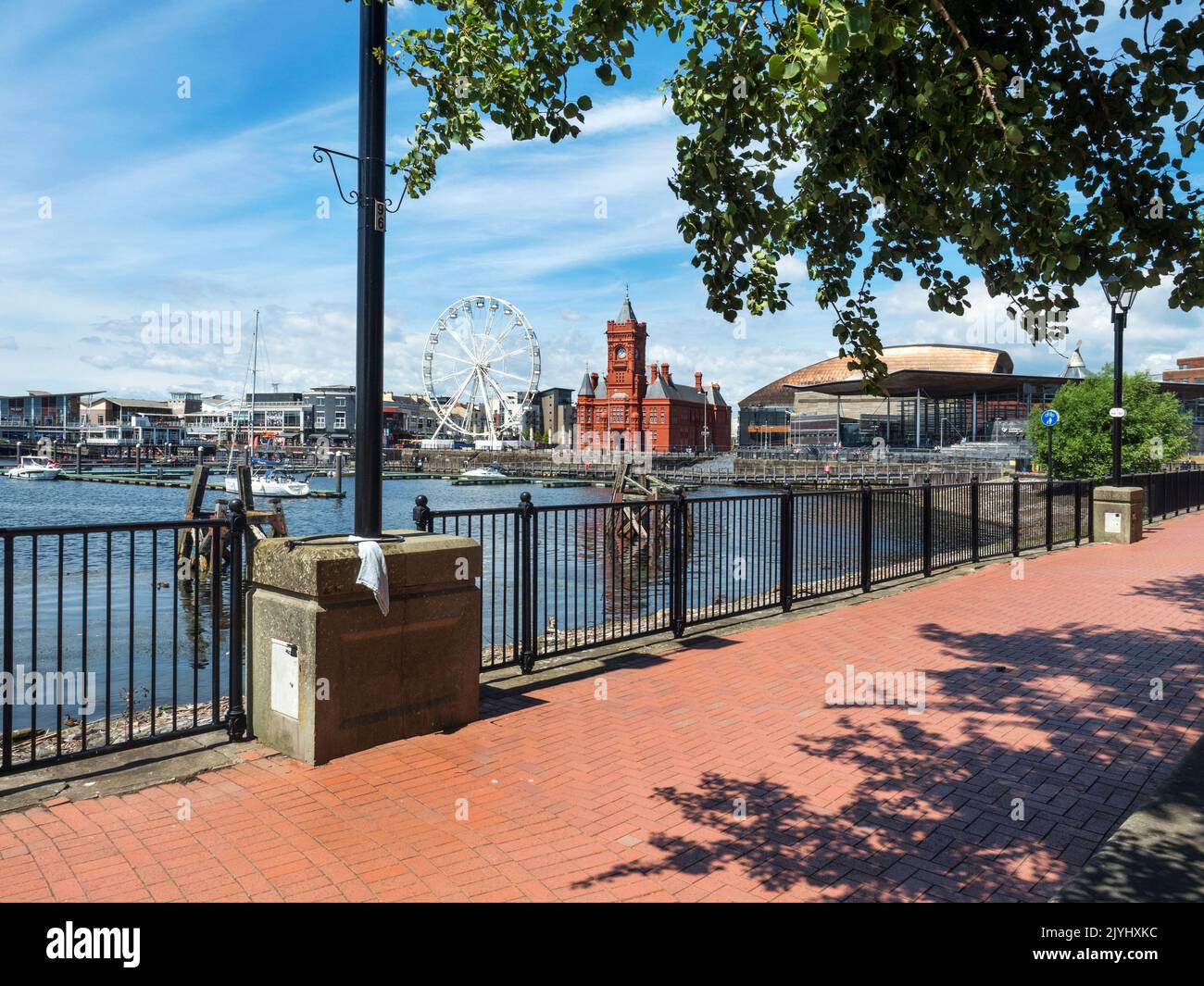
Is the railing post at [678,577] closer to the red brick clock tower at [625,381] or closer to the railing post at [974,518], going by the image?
the railing post at [974,518]

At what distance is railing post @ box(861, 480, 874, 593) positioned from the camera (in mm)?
11172

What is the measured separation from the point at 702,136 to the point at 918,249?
1814 millimetres

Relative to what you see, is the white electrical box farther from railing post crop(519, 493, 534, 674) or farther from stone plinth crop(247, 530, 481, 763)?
railing post crop(519, 493, 534, 674)

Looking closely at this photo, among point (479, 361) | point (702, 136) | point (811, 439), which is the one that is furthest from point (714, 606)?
point (811, 439)

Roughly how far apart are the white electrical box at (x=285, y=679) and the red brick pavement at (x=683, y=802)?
0.32 metres

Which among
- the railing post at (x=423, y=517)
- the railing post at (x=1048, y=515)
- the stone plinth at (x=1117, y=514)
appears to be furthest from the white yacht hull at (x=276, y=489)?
the railing post at (x=423, y=517)

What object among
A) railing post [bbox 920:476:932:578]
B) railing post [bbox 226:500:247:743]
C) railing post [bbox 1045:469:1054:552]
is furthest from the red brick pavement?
railing post [bbox 1045:469:1054:552]

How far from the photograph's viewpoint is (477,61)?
5.64m

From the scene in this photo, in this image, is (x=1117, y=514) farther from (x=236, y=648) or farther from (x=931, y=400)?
(x=931, y=400)

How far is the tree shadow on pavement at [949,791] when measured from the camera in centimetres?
378

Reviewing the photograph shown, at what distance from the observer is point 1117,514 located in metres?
18.5

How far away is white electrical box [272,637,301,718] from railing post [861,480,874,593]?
26.6 feet

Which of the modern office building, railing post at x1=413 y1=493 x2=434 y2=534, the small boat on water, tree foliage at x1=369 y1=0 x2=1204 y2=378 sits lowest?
railing post at x1=413 y1=493 x2=434 y2=534

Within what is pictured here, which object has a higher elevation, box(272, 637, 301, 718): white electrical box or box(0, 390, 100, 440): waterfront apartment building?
box(0, 390, 100, 440): waterfront apartment building
